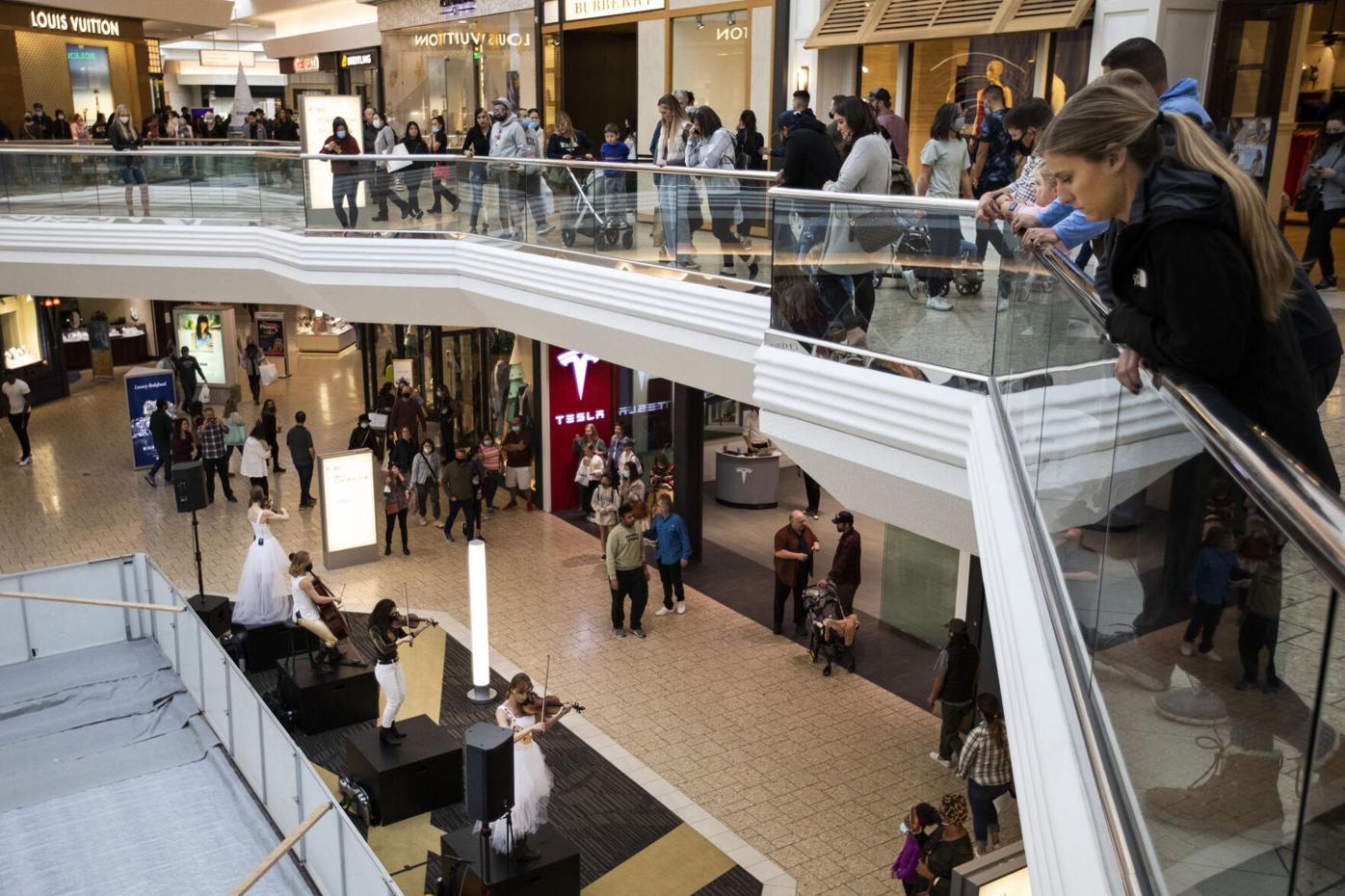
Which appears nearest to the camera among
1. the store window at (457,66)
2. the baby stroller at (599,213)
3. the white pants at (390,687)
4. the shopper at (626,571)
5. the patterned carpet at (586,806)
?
the patterned carpet at (586,806)

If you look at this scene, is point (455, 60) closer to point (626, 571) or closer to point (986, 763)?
point (626, 571)

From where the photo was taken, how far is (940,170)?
8180 millimetres

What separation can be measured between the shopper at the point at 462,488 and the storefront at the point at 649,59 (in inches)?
231

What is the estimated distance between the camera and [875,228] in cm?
729

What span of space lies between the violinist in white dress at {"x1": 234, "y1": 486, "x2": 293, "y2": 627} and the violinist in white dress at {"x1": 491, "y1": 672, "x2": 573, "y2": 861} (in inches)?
187

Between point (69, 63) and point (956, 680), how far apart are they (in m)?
24.3

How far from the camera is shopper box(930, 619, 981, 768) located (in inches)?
394

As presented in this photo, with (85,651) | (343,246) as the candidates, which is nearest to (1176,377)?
(85,651)

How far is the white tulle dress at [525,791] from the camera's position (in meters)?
8.32

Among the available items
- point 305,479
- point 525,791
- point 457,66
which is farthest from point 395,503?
point 457,66

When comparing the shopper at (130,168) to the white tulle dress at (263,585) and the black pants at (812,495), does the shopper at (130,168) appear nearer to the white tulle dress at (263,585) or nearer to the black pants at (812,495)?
the white tulle dress at (263,585)

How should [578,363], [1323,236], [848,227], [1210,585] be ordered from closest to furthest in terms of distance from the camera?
[1210,585], [848,227], [1323,236], [578,363]

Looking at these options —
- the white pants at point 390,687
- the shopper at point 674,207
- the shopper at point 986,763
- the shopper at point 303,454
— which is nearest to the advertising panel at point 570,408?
the shopper at point 303,454

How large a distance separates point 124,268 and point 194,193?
1.49 m
